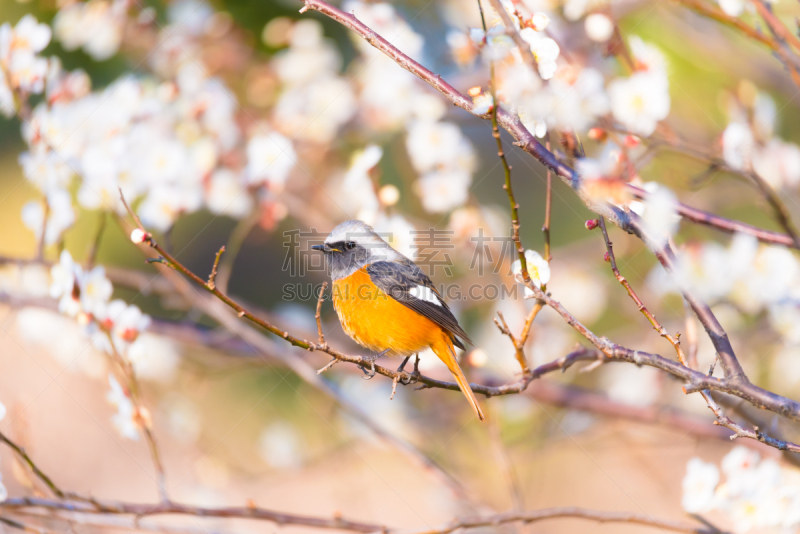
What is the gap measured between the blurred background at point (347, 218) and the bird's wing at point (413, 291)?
190 millimetres

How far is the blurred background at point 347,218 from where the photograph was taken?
122 inches

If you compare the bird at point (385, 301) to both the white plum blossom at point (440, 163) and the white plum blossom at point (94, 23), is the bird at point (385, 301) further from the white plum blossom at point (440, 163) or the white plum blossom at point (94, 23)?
the white plum blossom at point (94, 23)

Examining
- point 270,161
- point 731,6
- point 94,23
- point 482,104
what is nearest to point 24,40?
point 270,161

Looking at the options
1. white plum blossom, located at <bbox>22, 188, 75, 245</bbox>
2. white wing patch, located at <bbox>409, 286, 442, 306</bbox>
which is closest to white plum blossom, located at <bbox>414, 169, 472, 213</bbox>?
white wing patch, located at <bbox>409, 286, 442, 306</bbox>

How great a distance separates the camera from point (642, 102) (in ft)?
8.63

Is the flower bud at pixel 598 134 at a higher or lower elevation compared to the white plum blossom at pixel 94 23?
lower

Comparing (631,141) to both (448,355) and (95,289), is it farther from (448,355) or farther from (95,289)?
(95,289)

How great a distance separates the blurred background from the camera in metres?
3.09

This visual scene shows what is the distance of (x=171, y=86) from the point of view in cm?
395

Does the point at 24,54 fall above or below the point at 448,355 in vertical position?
above

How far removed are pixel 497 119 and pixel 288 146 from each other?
2428 millimetres

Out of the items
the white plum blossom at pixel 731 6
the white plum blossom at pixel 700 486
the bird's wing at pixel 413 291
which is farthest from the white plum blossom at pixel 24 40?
the white plum blossom at pixel 700 486

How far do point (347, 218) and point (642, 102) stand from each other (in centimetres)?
301

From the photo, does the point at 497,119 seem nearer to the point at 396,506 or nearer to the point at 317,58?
the point at 317,58
